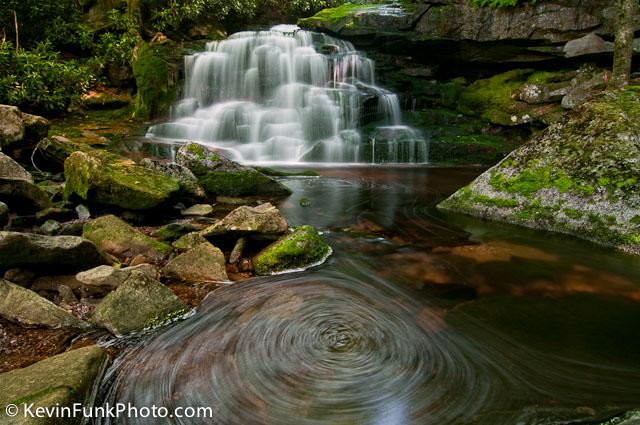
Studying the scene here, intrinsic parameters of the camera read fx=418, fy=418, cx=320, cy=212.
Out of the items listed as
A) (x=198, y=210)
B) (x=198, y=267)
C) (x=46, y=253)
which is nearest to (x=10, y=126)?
(x=198, y=210)

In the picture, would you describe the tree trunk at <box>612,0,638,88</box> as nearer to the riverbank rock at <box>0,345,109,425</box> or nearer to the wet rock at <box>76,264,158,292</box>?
the wet rock at <box>76,264,158,292</box>

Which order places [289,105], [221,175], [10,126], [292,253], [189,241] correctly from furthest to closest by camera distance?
[289,105], [221,175], [10,126], [189,241], [292,253]

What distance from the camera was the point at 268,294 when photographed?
4.24 metres

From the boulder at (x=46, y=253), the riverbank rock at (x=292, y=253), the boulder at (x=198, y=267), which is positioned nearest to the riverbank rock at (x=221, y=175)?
the riverbank rock at (x=292, y=253)

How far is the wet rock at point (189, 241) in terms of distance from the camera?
17.1 feet

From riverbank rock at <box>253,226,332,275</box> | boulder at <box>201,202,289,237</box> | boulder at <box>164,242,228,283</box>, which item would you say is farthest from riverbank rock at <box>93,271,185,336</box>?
boulder at <box>201,202,289,237</box>

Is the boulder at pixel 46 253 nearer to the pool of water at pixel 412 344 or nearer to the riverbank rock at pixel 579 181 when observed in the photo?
the pool of water at pixel 412 344

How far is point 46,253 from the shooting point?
12.9 feet

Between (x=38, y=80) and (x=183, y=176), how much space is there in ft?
31.1

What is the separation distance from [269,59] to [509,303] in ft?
52.0

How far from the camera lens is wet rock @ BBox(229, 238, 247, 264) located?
5.07m

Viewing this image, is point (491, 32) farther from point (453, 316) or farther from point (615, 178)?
point (453, 316)

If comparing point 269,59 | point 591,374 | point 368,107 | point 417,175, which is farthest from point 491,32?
point 591,374

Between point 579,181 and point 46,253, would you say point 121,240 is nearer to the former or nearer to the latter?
point 46,253
